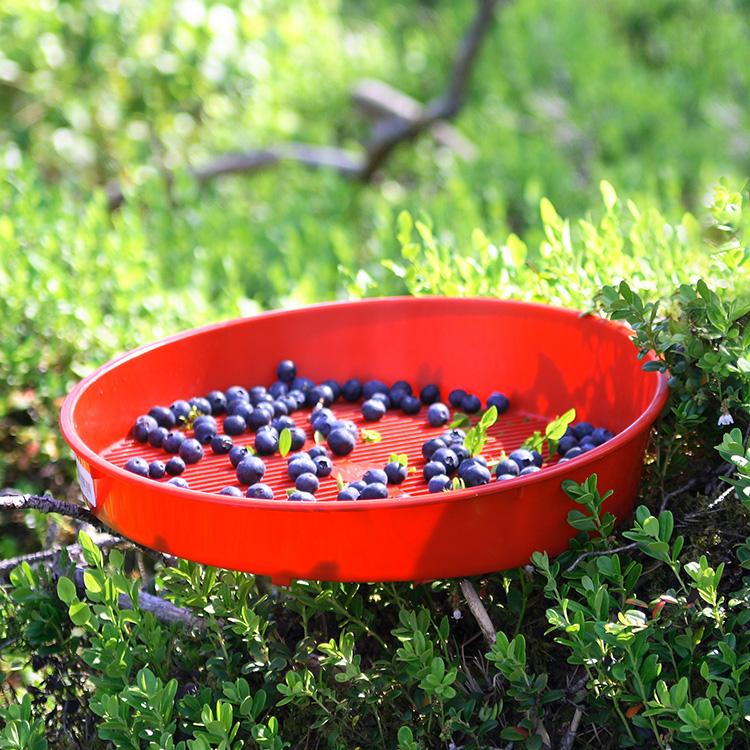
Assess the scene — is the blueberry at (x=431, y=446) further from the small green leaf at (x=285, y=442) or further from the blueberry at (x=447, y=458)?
the small green leaf at (x=285, y=442)

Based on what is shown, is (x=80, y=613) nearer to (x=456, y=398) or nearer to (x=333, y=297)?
(x=456, y=398)

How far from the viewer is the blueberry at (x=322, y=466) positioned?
1782 millimetres

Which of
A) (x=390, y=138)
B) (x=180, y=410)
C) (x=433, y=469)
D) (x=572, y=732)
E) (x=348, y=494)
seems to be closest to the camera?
(x=572, y=732)

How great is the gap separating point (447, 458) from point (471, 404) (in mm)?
364

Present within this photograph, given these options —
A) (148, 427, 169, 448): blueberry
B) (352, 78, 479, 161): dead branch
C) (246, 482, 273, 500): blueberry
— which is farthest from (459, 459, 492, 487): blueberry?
(352, 78, 479, 161): dead branch

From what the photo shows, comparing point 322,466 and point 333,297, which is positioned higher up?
point 322,466

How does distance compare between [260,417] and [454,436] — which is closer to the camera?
[454,436]

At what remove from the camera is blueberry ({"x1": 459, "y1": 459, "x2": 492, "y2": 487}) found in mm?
1640

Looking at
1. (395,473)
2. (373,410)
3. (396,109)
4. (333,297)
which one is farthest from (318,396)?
(396,109)

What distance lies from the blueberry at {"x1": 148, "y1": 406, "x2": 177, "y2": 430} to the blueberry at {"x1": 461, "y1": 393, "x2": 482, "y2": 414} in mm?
667

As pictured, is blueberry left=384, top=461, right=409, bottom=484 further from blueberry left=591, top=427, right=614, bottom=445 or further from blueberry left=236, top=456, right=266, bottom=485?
blueberry left=591, top=427, right=614, bottom=445

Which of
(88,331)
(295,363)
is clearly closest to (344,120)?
(88,331)

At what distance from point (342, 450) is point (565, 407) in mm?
517

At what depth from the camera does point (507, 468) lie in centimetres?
168
